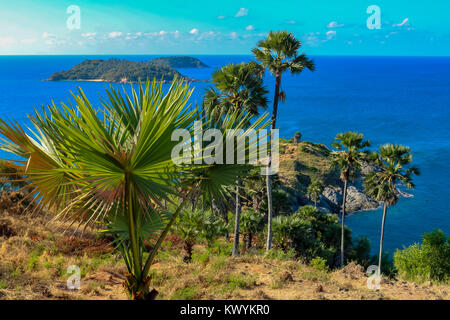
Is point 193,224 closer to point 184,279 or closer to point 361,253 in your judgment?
point 184,279

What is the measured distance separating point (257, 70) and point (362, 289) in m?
14.0

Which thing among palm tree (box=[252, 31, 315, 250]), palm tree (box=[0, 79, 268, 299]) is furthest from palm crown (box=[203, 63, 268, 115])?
palm tree (box=[0, 79, 268, 299])

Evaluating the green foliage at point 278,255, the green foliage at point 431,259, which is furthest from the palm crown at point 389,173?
the green foliage at point 278,255

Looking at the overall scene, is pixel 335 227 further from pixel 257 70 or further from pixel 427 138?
pixel 427 138

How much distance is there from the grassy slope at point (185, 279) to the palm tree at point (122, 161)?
7.45 ft

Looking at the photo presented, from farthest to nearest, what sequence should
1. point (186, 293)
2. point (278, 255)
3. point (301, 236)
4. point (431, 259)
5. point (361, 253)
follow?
point (361, 253) → point (301, 236) → point (431, 259) → point (278, 255) → point (186, 293)

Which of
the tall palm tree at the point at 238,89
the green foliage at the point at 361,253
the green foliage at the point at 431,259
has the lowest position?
the green foliage at the point at 361,253

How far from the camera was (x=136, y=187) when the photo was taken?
453cm

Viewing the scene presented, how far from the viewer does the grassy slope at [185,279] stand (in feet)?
24.0

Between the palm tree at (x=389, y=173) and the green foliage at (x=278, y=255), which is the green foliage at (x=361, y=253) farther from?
the green foliage at (x=278, y=255)

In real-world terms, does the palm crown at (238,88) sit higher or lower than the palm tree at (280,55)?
lower

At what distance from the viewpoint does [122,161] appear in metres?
4.30

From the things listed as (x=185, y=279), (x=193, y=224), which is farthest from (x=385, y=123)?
(x=185, y=279)

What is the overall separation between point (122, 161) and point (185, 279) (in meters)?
4.66
